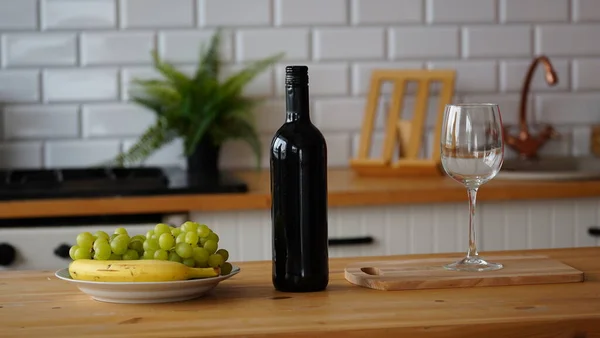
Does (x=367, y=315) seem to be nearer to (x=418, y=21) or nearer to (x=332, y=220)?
(x=332, y=220)

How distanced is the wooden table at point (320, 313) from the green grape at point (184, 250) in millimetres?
64

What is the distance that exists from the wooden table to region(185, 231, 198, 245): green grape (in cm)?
8

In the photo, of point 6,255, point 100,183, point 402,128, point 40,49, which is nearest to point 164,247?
point 6,255

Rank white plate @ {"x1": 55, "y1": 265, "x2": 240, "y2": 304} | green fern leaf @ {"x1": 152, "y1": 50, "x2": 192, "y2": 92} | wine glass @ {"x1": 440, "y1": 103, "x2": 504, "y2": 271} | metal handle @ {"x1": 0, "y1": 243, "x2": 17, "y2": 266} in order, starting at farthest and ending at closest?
green fern leaf @ {"x1": 152, "y1": 50, "x2": 192, "y2": 92} → metal handle @ {"x1": 0, "y1": 243, "x2": 17, "y2": 266} → wine glass @ {"x1": 440, "y1": 103, "x2": 504, "y2": 271} → white plate @ {"x1": 55, "y1": 265, "x2": 240, "y2": 304}

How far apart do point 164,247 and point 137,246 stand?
5 centimetres

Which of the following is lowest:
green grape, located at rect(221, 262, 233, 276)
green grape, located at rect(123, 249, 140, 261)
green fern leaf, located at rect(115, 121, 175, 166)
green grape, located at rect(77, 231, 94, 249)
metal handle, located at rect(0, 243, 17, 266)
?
metal handle, located at rect(0, 243, 17, 266)

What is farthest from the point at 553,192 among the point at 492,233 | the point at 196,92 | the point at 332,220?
the point at 196,92

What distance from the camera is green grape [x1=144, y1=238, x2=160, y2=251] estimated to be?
1.31 metres

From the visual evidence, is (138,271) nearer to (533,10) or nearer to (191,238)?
(191,238)

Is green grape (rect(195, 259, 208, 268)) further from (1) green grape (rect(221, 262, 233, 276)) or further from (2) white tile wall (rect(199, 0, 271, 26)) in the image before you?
(2) white tile wall (rect(199, 0, 271, 26))

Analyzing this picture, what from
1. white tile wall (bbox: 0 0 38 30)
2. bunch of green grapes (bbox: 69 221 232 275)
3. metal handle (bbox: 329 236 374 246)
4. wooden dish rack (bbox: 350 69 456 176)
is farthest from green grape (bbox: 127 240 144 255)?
white tile wall (bbox: 0 0 38 30)

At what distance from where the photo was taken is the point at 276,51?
2.97 m

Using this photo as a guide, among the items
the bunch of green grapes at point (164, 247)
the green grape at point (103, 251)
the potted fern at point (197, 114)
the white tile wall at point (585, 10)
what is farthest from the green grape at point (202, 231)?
the white tile wall at point (585, 10)

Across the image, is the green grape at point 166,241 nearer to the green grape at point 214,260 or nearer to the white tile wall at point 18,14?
the green grape at point 214,260
